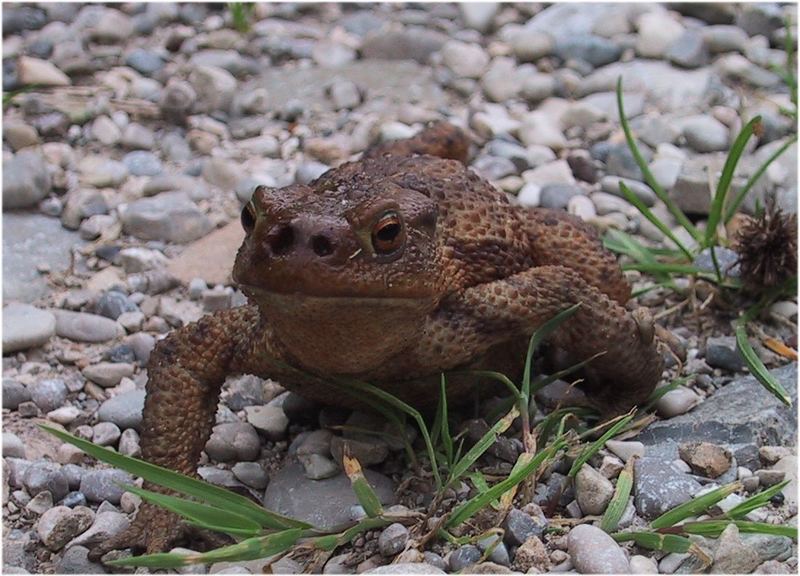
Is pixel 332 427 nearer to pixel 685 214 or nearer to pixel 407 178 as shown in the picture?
pixel 407 178

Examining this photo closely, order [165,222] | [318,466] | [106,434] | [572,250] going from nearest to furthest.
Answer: [318,466], [106,434], [572,250], [165,222]

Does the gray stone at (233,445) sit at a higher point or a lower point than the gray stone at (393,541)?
lower

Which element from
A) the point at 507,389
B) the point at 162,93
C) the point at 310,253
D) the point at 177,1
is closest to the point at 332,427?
the point at 507,389

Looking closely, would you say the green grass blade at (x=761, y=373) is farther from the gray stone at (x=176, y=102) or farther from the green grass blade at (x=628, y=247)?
the gray stone at (x=176, y=102)

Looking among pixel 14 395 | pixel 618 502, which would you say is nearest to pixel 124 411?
pixel 14 395

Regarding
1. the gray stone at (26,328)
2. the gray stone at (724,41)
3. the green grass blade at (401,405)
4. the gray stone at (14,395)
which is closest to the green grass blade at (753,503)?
the green grass blade at (401,405)

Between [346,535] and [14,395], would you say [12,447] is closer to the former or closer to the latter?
[14,395]
